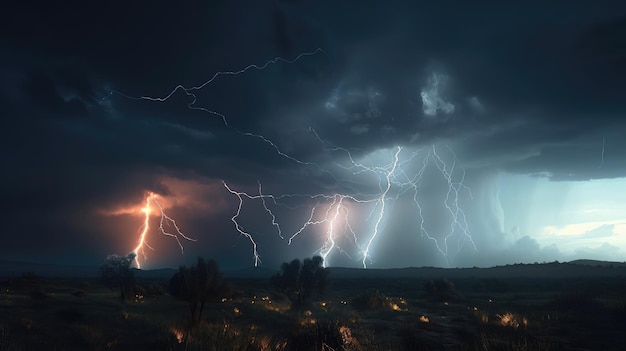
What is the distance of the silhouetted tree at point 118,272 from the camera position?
48.6 metres

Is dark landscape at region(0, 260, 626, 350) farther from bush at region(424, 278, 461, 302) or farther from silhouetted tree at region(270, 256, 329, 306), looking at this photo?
bush at region(424, 278, 461, 302)

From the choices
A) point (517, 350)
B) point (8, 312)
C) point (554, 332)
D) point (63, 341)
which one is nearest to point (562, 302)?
point (554, 332)

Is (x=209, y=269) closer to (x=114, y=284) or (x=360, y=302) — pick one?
(x=360, y=302)

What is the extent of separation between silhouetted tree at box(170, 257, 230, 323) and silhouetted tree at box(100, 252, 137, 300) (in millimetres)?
28640

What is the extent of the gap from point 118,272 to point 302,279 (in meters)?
23.5

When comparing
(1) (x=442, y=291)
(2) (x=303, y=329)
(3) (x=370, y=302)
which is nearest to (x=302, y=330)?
(2) (x=303, y=329)

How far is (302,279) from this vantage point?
41.5 m

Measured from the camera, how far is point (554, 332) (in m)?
16.4

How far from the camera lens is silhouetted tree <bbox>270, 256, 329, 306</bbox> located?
135 ft

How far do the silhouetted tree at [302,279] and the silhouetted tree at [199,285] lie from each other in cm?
1752

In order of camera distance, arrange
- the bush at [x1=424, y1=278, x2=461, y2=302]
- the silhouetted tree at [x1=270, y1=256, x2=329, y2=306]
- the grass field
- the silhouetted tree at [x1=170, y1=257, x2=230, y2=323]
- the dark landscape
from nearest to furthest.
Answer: the grass field → the dark landscape → the silhouetted tree at [x1=170, y1=257, x2=230, y2=323] → the silhouetted tree at [x1=270, y1=256, x2=329, y2=306] → the bush at [x1=424, y1=278, x2=461, y2=302]

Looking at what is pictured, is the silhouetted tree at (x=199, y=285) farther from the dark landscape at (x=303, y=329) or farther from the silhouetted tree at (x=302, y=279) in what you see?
the silhouetted tree at (x=302, y=279)

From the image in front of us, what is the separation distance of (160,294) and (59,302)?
16.7 meters

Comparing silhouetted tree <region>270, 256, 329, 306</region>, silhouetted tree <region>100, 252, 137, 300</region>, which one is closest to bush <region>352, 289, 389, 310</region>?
silhouetted tree <region>270, 256, 329, 306</region>
